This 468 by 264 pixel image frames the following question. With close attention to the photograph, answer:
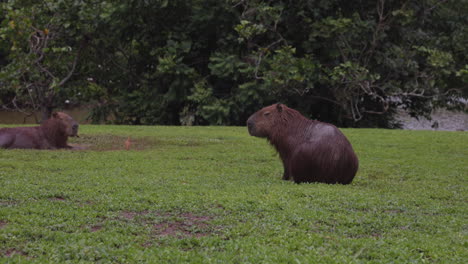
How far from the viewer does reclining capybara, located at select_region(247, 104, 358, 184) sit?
7.85 metres

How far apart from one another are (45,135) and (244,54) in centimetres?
1020

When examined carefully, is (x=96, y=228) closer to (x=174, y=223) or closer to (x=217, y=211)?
(x=174, y=223)

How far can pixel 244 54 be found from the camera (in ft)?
67.1

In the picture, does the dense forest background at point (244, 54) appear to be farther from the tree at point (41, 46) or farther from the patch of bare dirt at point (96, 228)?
the patch of bare dirt at point (96, 228)

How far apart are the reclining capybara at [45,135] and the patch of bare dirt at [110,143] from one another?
0.39 meters

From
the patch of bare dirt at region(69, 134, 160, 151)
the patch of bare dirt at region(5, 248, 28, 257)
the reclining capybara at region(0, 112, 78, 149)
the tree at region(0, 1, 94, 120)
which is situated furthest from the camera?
the tree at region(0, 1, 94, 120)

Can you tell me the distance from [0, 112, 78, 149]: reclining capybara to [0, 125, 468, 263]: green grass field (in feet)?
1.71

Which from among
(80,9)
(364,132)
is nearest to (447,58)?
(364,132)

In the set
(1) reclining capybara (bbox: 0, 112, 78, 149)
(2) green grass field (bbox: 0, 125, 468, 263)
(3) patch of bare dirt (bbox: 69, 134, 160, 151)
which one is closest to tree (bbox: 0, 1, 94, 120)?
(3) patch of bare dirt (bbox: 69, 134, 160, 151)

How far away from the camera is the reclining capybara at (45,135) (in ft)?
37.3

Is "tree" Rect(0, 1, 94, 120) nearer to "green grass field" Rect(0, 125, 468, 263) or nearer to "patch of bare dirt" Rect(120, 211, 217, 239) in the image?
"green grass field" Rect(0, 125, 468, 263)

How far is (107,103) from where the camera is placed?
2280 centimetres

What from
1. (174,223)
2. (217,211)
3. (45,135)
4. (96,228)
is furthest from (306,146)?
(45,135)

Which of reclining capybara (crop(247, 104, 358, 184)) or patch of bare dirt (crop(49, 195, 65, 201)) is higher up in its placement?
reclining capybara (crop(247, 104, 358, 184))
